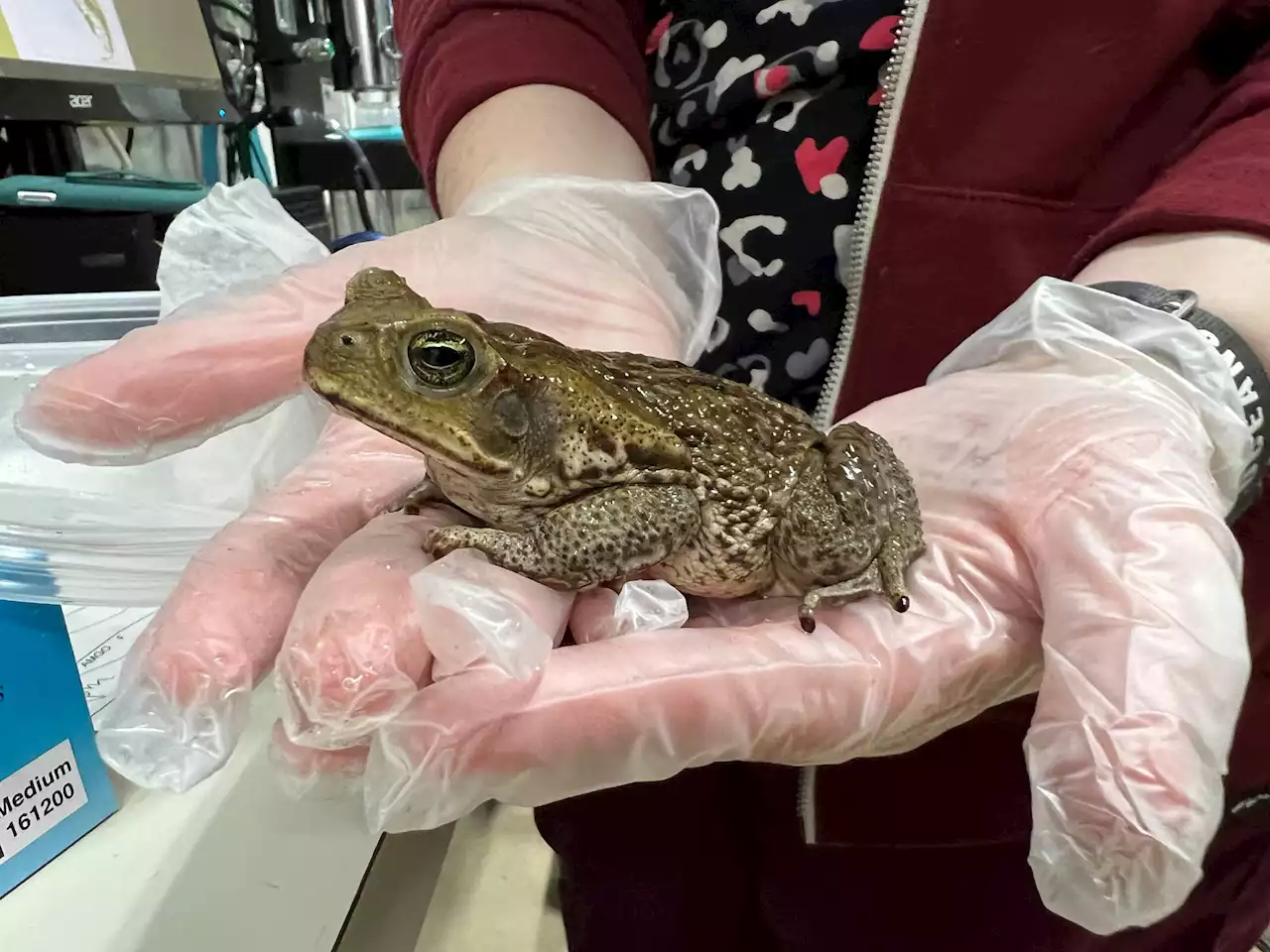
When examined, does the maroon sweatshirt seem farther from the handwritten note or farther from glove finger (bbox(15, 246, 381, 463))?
the handwritten note

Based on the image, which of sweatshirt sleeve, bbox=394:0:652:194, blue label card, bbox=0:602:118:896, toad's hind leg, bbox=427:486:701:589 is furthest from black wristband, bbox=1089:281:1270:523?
blue label card, bbox=0:602:118:896

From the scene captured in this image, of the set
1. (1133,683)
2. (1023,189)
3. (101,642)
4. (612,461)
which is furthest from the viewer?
(101,642)

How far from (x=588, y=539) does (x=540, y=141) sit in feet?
1.92

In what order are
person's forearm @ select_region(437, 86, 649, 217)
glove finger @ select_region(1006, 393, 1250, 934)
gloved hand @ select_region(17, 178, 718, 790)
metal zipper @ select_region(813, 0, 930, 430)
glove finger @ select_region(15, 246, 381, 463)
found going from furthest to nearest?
person's forearm @ select_region(437, 86, 649, 217)
metal zipper @ select_region(813, 0, 930, 430)
glove finger @ select_region(15, 246, 381, 463)
gloved hand @ select_region(17, 178, 718, 790)
glove finger @ select_region(1006, 393, 1250, 934)

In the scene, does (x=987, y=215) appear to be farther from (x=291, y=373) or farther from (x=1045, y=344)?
(x=291, y=373)

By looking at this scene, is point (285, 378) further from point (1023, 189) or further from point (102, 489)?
point (1023, 189)

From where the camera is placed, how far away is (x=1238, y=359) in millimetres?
677

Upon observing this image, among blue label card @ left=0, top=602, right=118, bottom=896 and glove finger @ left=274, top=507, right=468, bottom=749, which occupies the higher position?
glove finger @ left=274, top=507, right=468, bottom=749

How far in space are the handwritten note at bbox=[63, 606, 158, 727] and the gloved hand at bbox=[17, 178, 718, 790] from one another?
12.5 inches

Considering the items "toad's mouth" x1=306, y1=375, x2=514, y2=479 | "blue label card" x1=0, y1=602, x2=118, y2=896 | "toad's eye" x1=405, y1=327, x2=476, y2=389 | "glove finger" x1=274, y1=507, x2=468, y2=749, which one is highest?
"toad's eye" x1=405, y1=327, x2=476, y2=389

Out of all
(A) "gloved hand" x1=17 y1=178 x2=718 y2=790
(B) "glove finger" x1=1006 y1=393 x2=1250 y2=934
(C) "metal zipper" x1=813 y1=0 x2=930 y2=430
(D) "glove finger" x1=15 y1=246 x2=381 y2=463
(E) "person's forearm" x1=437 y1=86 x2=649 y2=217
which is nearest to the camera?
(B) "glove finger" x1=1006 y1=393 x2=1250 y2=934

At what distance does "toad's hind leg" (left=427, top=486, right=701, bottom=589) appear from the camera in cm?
67

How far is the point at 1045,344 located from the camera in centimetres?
72

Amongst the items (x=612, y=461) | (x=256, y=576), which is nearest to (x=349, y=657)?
(x=256, y=576)
